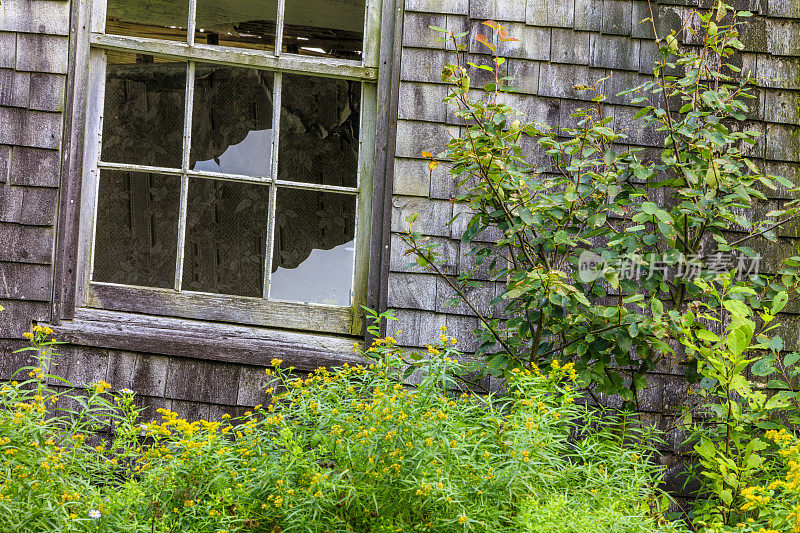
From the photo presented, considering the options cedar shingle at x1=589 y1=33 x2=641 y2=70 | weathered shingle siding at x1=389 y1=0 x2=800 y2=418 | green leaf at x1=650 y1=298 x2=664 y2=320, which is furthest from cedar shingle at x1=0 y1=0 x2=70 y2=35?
green leaf at x1=650 y1=298 x2=664 y2=320

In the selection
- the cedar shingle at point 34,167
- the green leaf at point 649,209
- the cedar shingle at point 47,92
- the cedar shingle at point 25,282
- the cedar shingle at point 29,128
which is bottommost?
the cedar shingle at point 25,282

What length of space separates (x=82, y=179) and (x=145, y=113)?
0.40 m

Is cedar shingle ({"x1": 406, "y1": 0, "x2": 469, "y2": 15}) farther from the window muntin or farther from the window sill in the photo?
the window sill

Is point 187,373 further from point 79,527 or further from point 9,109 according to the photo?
point 9,109

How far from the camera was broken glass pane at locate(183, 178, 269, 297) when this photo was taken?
3.17 m

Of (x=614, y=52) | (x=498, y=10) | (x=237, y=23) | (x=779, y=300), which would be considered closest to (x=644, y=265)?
(x=779, y=300)

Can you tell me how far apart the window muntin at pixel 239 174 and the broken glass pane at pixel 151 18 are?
0.02 metres

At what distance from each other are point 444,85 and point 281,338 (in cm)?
132

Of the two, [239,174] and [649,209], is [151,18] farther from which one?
[649,209]

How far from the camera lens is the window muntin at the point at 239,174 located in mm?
3143

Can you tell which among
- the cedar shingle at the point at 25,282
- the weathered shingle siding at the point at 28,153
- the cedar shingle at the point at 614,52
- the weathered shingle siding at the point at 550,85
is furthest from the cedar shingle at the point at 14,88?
the cedar shingle at the point at 614,52

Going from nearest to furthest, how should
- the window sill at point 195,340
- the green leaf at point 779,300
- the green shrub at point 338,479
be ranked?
1. the green shrub at point 338,479
2. the green leaf at point 779,300
3. the window sill at point 195,340

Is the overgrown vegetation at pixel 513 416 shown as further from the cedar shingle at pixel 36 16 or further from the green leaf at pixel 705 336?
the cedar shingle at pixel 36 16

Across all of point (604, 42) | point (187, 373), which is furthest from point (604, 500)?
point (604, 42)
